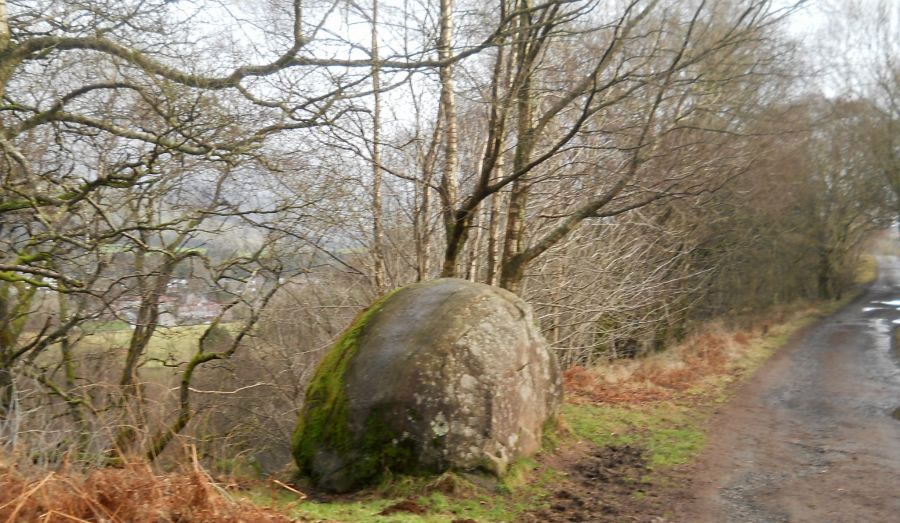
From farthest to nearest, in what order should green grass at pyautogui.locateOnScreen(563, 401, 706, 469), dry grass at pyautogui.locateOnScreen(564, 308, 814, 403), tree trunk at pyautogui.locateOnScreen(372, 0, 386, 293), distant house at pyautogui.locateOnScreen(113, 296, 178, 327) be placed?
dry grass at pyautogui.locateOnScreen(564, 308, 814, 403), tree trunk at pyautogui.locateOnScreen(372, 0, 386, 293), distant house at pyautogui.locateOnScreen(113, 296, 178, 327), green grass at pyautogui.locateOnScreen(563, 401, 706, 469)

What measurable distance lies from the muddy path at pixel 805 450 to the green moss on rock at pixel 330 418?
3.09 m

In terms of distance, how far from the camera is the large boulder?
7.48 m

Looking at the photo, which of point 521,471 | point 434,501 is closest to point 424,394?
point 434,501

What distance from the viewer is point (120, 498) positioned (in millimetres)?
4723

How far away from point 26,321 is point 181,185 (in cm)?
320

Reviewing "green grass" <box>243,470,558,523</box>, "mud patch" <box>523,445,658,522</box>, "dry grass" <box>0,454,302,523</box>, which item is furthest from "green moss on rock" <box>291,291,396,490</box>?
"dry grass" <box>0,454,302,523</box>

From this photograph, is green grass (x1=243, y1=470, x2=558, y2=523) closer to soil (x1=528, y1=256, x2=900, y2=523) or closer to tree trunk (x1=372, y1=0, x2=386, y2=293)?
soil (x1=528, y1=256, x2=900, y2=523)

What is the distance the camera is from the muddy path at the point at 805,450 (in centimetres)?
711

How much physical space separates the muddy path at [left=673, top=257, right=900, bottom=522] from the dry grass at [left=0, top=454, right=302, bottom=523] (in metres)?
4.14

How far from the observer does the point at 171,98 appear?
869cm

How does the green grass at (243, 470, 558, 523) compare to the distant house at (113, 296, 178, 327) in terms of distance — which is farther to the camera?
the distant house at (113, 296, 178, 327)

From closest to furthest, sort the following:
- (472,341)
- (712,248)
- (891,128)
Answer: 1. (472,341)
2. (712,248)
3. (891,128)

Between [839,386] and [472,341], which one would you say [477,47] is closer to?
[472,341]

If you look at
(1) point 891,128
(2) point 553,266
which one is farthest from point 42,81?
(1) point 891,128
